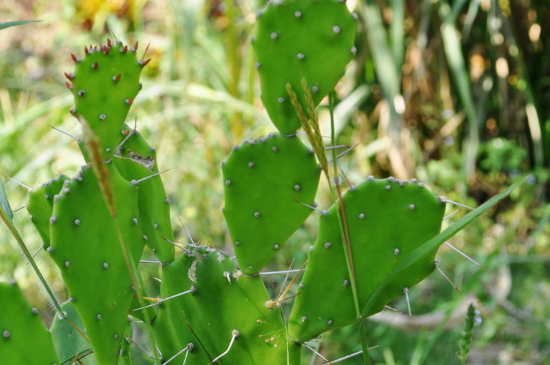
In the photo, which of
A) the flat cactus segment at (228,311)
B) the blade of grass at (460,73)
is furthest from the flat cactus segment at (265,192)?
the blade of grass at (460,73)

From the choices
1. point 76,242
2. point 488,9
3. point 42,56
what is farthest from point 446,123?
point 42,56

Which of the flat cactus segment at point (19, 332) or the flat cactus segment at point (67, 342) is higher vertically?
the flat cactus segment at point (19, 332)

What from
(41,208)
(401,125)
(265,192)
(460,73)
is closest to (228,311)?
(265,192)

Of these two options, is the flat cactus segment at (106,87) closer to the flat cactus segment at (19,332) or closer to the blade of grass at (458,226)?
the flat cactus segment at (19,332)

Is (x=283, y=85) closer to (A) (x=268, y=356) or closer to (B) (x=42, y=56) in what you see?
(A) (x=268, y=356)

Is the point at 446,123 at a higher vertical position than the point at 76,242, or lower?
lower

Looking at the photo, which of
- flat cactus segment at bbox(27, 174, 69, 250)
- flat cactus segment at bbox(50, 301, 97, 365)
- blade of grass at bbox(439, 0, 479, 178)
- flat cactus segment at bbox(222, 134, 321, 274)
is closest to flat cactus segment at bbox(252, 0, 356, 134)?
flat cactus segment at bbox(222, 134, 321, 274)

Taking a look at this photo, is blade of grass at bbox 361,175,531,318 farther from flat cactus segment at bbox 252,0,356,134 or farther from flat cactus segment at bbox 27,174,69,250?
flat cactus segment at bbox 27,174,69,250
